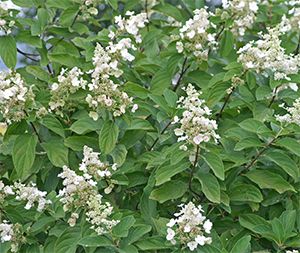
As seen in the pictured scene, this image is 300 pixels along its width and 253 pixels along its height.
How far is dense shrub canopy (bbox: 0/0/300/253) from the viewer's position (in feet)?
6.83

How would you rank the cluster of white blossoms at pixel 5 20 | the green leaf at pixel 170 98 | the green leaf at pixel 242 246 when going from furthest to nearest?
the cluster of white blossoms at pixel 5 20 → the green leaf at pixel 170 98 → the green leaf at pixel 242 246

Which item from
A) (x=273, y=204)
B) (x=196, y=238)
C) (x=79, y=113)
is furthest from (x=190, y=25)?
(x=196, y=238)

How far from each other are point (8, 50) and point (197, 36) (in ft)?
2.28

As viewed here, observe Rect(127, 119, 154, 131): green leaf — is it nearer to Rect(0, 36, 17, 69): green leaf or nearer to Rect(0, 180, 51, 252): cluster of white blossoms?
Rect(0, 180, 51, 252): cluster of white blossoms

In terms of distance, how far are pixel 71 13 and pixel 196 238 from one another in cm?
124

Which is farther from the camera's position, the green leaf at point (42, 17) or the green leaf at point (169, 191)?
the green leaf at point (42, 17)

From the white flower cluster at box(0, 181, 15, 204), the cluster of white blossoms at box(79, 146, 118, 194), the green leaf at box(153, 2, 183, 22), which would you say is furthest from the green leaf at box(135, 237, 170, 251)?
the green leaf at box(153, 2, 183, 22)

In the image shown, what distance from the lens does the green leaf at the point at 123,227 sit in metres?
2.03

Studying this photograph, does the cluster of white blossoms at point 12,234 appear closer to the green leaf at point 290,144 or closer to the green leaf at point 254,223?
the green leaf at point 254,223

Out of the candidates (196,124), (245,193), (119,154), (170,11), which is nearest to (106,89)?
(119,154)

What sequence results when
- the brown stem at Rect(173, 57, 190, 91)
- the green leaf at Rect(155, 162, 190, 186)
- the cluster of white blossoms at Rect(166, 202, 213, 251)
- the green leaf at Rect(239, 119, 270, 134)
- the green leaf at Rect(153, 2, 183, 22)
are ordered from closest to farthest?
the cluster of white blossoms at Rect(166, 202, 213, 251) → the green leaf at Rect(155, 162, 190, 186) → the green leaf at Rect(239, 119, 270, 134) → the brown stem at Rect(173, 57, 190, 91) → the green leaf at Rect(153, 2, 183, 22)

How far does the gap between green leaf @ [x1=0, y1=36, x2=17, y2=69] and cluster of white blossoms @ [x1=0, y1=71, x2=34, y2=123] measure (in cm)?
36

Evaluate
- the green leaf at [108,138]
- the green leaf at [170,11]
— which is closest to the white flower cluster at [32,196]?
the green leaf at [108,138]

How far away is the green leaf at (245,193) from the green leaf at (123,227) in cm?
41
